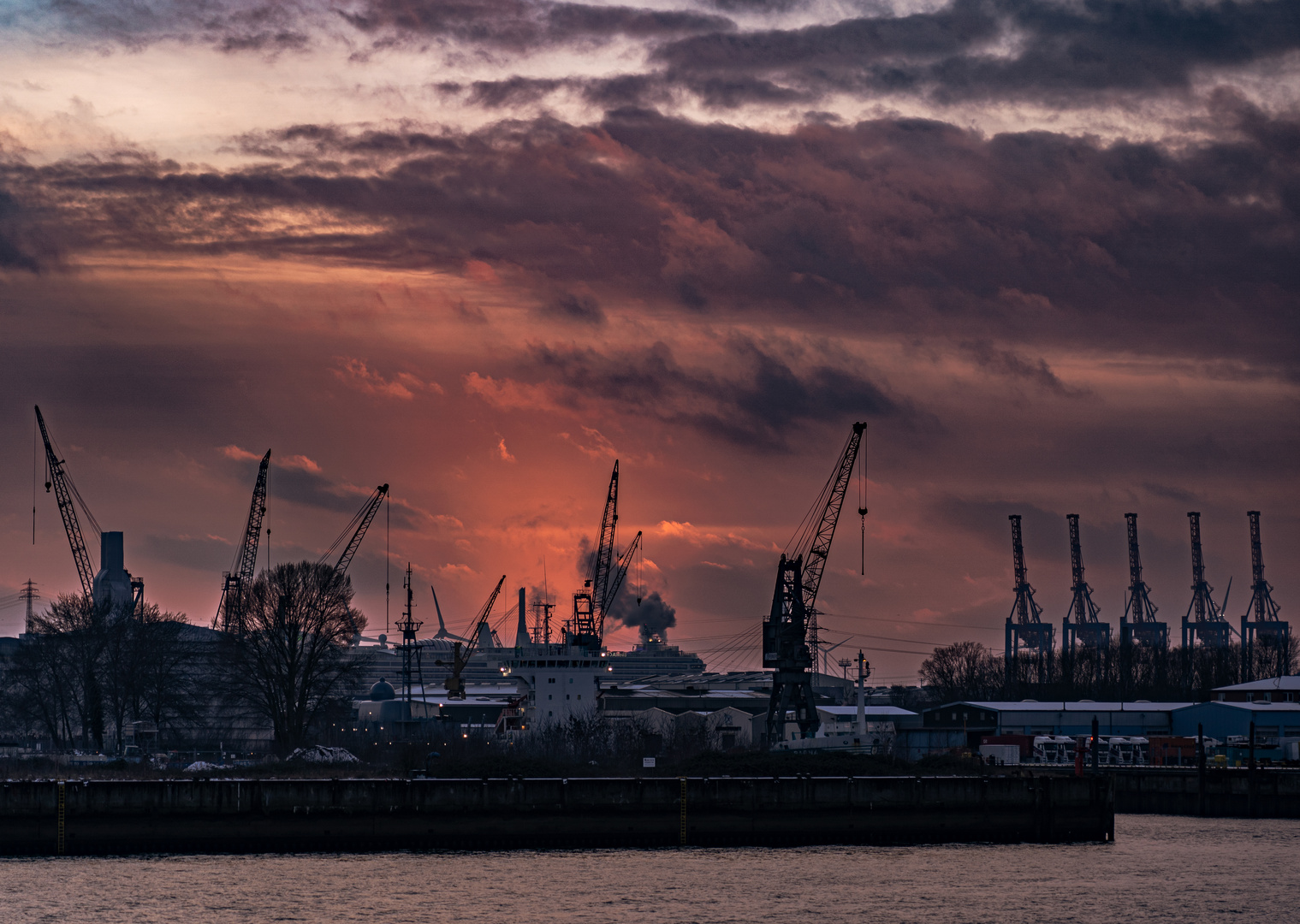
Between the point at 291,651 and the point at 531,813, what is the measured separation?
4351cm

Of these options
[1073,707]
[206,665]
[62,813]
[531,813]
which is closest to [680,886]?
[531,813]

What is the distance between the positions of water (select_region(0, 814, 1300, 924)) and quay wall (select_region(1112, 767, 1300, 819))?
21369mm

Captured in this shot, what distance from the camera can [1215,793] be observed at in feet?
336

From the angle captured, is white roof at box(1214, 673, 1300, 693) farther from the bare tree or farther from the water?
the bare tree

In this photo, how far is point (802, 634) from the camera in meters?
146

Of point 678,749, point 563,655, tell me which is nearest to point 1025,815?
point 678,749

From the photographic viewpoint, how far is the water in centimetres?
5931

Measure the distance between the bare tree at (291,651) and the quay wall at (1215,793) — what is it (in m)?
54.6

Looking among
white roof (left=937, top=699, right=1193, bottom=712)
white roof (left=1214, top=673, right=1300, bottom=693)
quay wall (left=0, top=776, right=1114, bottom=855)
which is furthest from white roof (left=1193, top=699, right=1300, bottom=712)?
quay wall (left=0, top=776, right=1114, bottom=855)

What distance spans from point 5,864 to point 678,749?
234 ft

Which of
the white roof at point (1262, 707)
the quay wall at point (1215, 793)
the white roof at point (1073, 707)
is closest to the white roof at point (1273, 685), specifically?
the white roof at point (1262, 707)

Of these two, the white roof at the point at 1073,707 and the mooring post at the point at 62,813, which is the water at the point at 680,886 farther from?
the white roof at the point at 1073,707

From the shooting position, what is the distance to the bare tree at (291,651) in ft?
380

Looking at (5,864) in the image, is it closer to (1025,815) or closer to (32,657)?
(1025,815)
